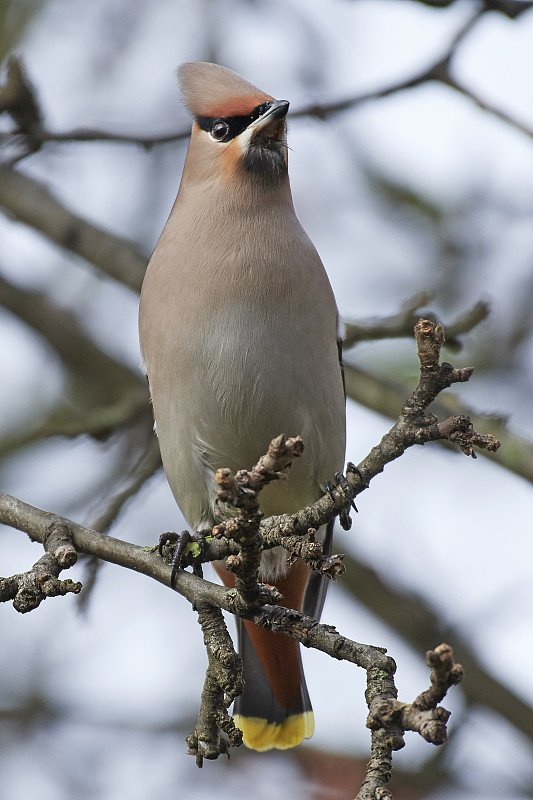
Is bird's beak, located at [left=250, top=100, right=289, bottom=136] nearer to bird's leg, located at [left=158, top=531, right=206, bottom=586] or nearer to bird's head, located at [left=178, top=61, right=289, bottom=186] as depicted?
bird's head, located at [left=178, top=61, right=289, bottom=186]

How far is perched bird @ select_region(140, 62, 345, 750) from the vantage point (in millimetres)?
3615

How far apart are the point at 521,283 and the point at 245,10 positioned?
2.16m

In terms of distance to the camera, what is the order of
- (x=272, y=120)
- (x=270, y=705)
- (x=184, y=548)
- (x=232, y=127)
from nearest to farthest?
(x=184, y=548) → (x=272, y=120) → (x=232, y=127) → (x=270, y=705)

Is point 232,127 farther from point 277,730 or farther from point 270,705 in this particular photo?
point 277,730

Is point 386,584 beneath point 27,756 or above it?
above

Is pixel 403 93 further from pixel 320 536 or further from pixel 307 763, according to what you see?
pixel 307 763

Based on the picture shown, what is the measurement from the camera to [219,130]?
4.11 meters

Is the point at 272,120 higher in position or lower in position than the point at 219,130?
lower

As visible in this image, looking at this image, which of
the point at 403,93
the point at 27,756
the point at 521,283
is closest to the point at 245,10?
the point at 403,93

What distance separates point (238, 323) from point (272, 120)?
2.61ft

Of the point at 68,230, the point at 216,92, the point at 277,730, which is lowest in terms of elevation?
the point at 277,730

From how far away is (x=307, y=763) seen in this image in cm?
525

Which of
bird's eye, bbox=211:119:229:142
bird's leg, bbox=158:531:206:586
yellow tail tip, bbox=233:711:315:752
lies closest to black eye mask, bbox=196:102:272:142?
bird's eye, bbox=211:119:229:142

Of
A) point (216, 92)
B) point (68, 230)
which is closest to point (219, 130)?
point (216, 92)
